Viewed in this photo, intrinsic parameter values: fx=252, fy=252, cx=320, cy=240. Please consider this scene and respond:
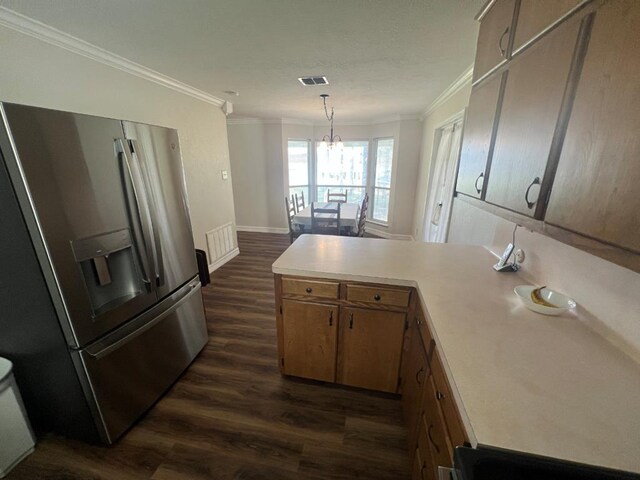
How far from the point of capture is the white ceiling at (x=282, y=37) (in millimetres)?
1402

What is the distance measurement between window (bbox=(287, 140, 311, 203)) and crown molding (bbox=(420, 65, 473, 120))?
2.77 metres

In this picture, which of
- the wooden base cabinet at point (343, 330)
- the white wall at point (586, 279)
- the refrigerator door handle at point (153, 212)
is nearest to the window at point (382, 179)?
the white wall at point (586, 279)

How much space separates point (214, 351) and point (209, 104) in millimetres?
3164

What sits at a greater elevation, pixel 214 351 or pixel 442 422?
pixel 442 422

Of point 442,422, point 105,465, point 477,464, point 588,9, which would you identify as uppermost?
point 588,9

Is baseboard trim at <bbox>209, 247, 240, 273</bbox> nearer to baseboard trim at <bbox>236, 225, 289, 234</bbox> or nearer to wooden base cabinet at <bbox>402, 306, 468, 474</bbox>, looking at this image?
baseboard trim at <bbox>236, 225, 289, 234</bbox>

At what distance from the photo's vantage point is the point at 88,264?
1.30 m

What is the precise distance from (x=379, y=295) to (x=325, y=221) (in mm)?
2340

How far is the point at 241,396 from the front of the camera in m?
1.79

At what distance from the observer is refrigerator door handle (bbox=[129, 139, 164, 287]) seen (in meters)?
1.46

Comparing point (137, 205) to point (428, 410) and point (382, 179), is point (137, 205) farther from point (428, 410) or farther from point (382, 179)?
point (382, 179)

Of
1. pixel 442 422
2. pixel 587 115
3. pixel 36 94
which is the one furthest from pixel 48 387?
pixel 587 115

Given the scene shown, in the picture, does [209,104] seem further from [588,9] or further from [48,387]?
[588,9]

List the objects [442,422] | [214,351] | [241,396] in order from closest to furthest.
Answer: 1. [442,422]
2. [241,396]
3. [214,351]
